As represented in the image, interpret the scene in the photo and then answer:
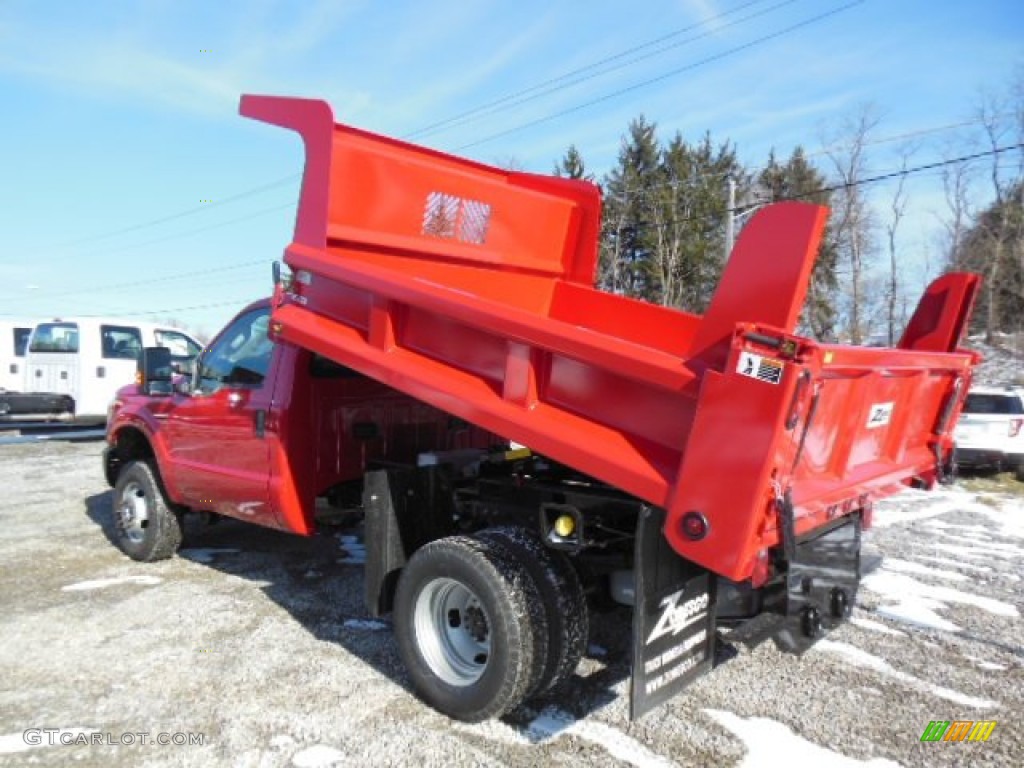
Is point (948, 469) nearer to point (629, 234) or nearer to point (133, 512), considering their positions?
point (133, 512)

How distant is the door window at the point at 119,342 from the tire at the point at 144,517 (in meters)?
8.31

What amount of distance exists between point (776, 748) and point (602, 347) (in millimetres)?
1817

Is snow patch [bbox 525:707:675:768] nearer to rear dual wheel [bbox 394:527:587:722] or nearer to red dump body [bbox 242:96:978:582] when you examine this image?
rear dual wheel [bbox 394:527:587:722]

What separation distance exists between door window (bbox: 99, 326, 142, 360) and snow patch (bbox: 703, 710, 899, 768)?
12.7m

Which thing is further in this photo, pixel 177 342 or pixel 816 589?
pixel 177 342

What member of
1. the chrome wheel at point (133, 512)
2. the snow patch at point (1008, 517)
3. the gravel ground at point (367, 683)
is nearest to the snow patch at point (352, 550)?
the gravel ground at point (367, 683)

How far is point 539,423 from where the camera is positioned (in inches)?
126

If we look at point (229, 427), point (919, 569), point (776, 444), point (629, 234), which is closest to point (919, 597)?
point (919, 569)

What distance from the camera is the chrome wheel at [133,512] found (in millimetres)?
5984

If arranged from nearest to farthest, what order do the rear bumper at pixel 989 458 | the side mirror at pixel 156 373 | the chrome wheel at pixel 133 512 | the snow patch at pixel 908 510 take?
the side mirror at pixel 156 373
the chrome wheel at pixel 133 512
the snow patch at pixel 908 510
the rear bumper at pixel 989 458

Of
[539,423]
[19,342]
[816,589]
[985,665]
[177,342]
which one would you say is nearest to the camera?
[539,423]

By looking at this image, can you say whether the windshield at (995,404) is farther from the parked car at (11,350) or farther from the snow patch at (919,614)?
the parked car at (11,350)

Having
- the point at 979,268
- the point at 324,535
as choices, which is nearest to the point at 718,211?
the point at 979,268

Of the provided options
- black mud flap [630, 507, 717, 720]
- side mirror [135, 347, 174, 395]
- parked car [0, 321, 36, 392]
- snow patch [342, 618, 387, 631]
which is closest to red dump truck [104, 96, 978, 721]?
black mud flap [630, 507, 717, 720]
